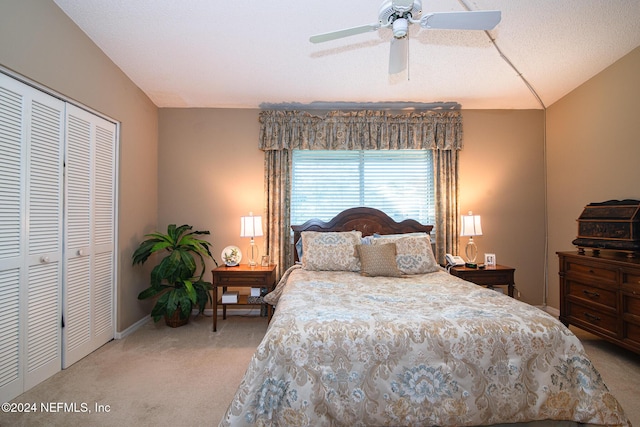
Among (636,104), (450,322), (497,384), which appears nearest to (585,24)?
(636,104)

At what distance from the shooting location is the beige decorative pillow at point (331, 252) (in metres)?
3.15

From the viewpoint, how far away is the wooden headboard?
12.3 feet

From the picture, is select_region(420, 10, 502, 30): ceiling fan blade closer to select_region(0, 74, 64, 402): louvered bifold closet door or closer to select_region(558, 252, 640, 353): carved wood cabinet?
select_region(558, 252, 640, 353): carved wood cabinet

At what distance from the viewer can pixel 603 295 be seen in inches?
106

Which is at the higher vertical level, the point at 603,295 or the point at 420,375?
the point at 603,295

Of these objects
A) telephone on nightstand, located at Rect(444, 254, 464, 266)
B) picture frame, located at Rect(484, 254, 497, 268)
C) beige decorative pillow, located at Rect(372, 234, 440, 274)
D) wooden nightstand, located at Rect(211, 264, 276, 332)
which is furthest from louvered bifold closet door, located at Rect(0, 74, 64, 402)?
picture frame, located at Rect(484, 254, 497, 268)

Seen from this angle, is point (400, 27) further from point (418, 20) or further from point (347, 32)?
point (347, 32)

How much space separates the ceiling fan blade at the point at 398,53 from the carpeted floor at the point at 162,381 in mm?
2619

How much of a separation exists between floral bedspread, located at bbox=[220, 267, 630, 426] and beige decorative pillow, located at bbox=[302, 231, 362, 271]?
148 cm

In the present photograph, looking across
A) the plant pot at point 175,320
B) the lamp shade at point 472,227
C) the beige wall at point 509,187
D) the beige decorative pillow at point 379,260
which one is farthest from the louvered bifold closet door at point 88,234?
the beige wall at point 509,187

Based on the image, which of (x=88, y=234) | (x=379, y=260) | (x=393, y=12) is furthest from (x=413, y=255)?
(x=88, y=234)

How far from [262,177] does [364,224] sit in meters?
1.46

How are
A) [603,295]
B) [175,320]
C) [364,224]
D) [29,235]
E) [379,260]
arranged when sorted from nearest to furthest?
[29,235], [603,295], [379,260], [175,320], [364,224]

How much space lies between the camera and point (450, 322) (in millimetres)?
1645
